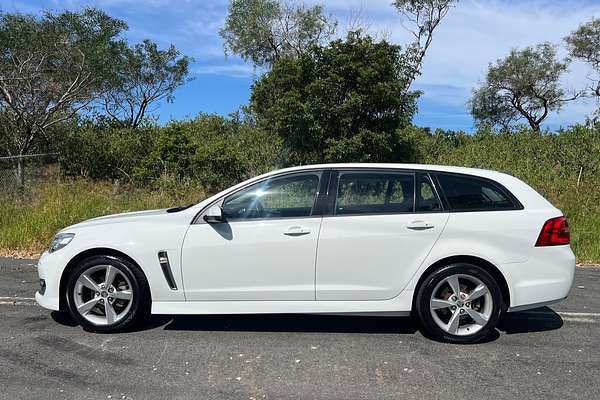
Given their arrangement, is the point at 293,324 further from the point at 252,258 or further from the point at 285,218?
the point at 285,218

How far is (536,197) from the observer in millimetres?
5023

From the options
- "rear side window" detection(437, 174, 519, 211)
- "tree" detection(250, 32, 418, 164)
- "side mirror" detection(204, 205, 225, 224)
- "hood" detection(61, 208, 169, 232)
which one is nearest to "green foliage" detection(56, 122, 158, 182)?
"tree" detection(250, 32, 418, 164)

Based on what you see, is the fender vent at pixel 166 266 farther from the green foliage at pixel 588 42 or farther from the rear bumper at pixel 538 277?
the green foliage at pixel 588 42

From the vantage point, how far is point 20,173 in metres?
13.8

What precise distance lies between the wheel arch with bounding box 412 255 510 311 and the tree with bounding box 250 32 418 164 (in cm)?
1296

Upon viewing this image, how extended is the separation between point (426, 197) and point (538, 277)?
1.19 metres

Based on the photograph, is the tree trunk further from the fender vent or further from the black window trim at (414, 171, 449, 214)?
the black window trim at (414, 171, 449, 214)

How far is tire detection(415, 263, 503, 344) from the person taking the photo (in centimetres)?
480

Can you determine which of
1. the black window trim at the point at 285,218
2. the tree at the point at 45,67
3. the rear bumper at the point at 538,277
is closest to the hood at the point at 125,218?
the black window trim at the point at 285,218

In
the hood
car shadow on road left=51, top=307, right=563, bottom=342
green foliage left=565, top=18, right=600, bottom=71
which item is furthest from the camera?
green foliage left=565, top=18, right=600, bottom=71

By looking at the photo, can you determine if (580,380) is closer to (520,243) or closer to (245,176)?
(520,243)

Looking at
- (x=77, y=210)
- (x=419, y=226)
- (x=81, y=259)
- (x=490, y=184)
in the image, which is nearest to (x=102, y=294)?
(x=81, y=259)

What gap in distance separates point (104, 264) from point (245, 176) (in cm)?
1740

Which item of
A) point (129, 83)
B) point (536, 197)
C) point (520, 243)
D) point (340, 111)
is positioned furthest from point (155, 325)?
point (129, 83)
